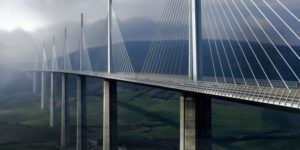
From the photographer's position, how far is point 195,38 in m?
33.4

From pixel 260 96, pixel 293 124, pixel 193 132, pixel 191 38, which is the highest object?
Result: pixel 191 38

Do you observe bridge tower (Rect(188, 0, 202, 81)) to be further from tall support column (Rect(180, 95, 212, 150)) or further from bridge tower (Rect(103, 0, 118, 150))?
bridge tower (Rect(103, 0, 118, 150))

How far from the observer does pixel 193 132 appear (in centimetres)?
3397

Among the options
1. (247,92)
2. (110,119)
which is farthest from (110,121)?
(247,92)

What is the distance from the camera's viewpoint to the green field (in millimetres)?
81438

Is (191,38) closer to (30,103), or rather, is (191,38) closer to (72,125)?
(72,125)

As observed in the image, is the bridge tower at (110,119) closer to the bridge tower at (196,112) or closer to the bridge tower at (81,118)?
the bridge tower at (81,118)

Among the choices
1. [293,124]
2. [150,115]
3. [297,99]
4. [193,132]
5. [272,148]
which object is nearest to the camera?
[297,99]

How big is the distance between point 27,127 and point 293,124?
5400 cm

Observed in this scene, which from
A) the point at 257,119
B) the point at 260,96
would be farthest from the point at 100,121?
the point at 260,96

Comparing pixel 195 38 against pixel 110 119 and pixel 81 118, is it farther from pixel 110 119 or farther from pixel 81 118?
pixel 81 118

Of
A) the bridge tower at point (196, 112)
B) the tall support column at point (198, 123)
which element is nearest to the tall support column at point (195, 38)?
the bridge tower at point (196, 112)

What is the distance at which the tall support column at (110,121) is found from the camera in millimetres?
55656

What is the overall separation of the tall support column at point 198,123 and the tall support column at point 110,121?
73.9 feet
